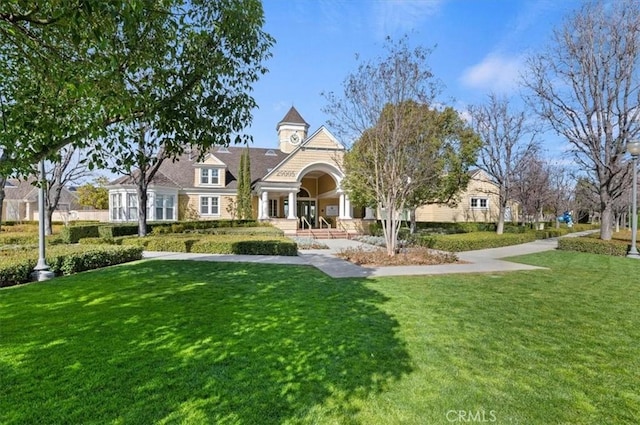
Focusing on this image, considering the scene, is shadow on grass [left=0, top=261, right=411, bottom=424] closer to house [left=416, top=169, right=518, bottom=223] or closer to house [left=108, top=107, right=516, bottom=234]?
house [left=108, top=107, right=516, bottom=234]

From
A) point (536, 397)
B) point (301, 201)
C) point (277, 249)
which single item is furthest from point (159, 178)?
point (536, 397)

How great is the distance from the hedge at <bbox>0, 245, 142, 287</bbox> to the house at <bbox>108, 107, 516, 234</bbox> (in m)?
11.9

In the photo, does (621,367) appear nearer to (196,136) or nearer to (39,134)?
(196,136)

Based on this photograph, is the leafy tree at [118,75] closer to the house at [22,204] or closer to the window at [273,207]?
the window at [273,207]

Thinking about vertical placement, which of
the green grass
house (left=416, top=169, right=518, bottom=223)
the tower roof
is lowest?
the green grass

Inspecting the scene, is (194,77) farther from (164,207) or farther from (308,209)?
(308,209)

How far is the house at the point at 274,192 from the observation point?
2642 cm

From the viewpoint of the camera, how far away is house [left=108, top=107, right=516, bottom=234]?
26.4 meters

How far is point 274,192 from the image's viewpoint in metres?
28.9

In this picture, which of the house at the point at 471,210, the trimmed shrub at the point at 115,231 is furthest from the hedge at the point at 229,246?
the house at the point at 471,210

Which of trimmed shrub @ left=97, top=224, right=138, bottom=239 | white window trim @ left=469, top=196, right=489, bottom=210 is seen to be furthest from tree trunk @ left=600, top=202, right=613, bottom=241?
trimmed shrub @ left=97, top=224, right=138, bottom=239

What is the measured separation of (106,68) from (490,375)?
5.51m

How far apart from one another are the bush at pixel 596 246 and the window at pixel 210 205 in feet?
80.9

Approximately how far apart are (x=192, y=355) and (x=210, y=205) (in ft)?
88.9
